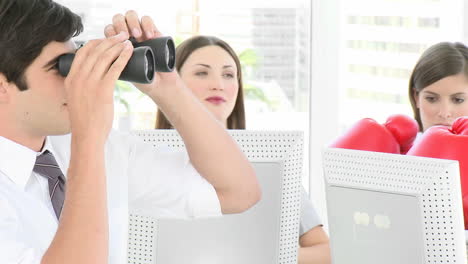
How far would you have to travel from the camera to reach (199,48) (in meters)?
2.90

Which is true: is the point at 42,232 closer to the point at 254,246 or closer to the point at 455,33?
the point at 254,246

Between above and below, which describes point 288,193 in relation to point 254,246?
above

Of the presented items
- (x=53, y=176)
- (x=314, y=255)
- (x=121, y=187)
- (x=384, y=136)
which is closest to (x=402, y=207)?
(x=121, y=187)

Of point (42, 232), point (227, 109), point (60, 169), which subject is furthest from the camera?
point (227, 109)

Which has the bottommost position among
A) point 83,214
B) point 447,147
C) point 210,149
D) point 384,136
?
point 83,214

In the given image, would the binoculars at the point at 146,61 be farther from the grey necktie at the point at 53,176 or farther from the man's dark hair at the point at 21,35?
the grey necktie at the point at 53,176

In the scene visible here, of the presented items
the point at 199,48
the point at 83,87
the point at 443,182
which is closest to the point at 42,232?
the point at 83,87

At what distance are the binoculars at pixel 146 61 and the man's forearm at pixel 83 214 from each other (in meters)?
0.14

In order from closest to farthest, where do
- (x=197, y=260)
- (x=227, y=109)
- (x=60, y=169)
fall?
(x=60, y=169) < (x=197, y=260) < (x=227, y=109)

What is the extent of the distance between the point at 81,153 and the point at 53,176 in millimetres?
223

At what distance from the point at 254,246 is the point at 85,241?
2.27 ft

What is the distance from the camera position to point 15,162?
4.71ft

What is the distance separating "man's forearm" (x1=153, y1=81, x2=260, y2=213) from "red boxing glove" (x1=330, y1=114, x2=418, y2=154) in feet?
4.21

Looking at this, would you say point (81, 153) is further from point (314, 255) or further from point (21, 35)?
point (314, 255)
